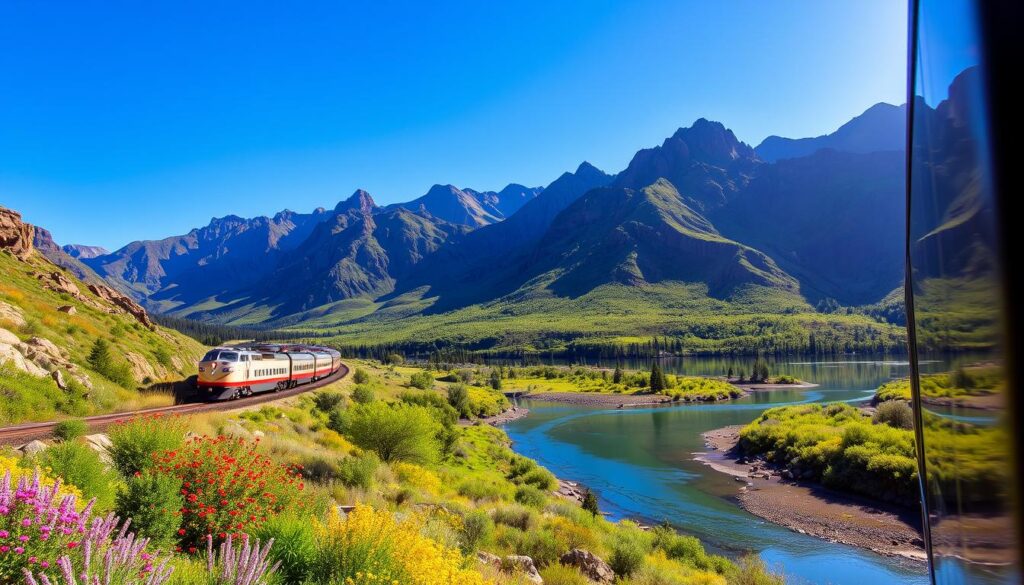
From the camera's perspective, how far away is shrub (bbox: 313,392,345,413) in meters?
31.0

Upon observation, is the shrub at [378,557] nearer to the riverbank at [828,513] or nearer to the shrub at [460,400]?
the riverbank at [828,513]

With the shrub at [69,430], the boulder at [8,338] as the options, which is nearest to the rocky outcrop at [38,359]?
the boulder at [8,338]

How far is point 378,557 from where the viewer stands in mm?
6574

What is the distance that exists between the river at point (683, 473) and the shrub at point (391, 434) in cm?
1105

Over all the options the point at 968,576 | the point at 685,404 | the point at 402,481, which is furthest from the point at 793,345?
the point at 968,576

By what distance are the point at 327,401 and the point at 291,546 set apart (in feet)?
85.8

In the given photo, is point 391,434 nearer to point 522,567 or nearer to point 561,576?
point 522,567

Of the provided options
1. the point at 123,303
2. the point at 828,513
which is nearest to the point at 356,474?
the point at 828,513

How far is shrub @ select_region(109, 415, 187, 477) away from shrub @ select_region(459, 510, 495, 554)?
5927mm

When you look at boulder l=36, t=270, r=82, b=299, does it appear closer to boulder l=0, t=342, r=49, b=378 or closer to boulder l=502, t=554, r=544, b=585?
boulder l=0, t=342, r=49, b=378

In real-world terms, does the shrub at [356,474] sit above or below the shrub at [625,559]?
above

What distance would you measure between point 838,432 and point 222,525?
38.7 metres

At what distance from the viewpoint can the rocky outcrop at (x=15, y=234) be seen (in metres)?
35.3

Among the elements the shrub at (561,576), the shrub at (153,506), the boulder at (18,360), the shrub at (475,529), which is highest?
the boulder at (18,360)
